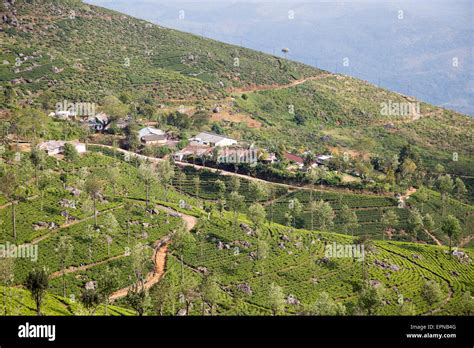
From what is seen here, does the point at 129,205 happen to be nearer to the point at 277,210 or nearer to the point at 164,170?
the point at 164,170

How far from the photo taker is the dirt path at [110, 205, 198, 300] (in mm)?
45656

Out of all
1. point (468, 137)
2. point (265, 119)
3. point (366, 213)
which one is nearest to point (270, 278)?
point (366, 213)

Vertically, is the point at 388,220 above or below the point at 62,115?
below

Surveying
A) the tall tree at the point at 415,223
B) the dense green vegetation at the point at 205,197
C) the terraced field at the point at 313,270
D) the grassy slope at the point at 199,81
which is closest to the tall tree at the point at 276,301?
the dense green vegetation at the point at 205,197

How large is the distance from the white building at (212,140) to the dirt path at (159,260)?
34053 millimetres

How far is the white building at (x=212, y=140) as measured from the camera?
307 feet

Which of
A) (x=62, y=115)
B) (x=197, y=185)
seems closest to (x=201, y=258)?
(x=197, y=185)

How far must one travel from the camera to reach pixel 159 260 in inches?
2013

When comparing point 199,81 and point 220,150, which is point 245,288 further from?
point 199,81

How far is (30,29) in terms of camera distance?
130500 mm

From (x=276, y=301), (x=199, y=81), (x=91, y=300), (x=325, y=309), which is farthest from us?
(x=199, y=81)

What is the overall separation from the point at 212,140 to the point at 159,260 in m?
46.2

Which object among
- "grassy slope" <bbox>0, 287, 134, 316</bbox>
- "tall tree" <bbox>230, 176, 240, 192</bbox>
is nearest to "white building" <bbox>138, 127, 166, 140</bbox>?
"tall tree" <bbox>230, 176, 240, 192</bbox>
